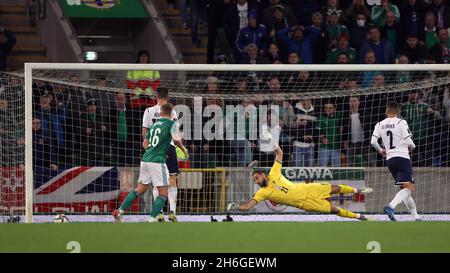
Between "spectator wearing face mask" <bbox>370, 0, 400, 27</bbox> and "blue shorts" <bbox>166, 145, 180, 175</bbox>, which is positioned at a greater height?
"spectator wearing face mask" <bbox>370, 0, 400, 27</bbox>

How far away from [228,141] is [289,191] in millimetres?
2830

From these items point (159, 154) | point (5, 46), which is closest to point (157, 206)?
point (159, 154)

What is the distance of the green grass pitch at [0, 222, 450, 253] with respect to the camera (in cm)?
1191

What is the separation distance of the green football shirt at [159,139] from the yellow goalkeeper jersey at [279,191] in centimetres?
146

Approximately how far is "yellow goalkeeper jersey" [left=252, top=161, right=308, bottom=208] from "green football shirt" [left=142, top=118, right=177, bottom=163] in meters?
1.46

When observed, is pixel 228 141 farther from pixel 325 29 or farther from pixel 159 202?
pixel 325 29

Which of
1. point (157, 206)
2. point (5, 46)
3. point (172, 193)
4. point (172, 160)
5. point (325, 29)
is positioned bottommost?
point (157, 206)

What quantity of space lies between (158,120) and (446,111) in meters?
5.52

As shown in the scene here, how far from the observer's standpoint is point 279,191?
16375 mm

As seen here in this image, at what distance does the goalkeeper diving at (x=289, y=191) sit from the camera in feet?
53.6

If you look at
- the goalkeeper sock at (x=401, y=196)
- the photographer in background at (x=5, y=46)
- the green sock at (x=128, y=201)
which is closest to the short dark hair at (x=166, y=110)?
the green sock at (x=128, y=201)

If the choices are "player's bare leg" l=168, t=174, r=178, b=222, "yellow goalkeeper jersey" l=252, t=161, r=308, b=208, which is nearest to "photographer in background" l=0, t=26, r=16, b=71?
"player's bare leg" l=168, t=174, r=178, b=222

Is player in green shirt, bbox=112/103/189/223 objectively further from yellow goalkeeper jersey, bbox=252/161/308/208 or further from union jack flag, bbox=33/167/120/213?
union jack flag, bbox=33/167/120/213
